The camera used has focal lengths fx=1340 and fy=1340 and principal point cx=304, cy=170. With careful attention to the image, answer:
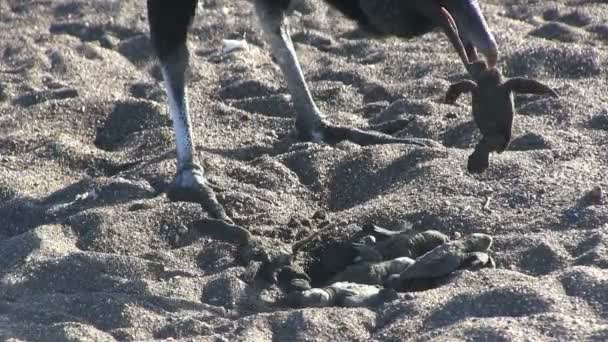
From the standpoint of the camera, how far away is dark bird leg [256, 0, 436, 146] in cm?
564

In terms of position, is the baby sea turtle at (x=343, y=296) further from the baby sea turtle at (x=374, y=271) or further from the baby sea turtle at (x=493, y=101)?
the baby sea turtle at (x=493, y=101)

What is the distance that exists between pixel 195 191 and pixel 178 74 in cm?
69

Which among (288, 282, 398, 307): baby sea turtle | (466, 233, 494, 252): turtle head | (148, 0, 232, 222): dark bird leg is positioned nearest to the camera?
(288, 282, 398, 307): baby sea turtle

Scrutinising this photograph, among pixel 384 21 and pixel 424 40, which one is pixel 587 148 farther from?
pixel 424 40

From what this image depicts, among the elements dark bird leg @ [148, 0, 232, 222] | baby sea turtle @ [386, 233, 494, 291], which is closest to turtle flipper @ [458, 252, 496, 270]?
baby sea turtle @ [386, 233, 494, 291]

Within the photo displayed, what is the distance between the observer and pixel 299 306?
401 centimetres

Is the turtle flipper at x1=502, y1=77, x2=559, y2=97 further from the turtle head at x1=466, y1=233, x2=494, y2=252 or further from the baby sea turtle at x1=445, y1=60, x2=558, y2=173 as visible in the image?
the turtle head at x1=466, y1=233, x2=494, y2=252

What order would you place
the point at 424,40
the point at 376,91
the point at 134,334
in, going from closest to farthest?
the point at 134,334 → the point at 376,91 → the point at 424,40

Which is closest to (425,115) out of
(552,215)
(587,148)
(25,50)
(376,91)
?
(376,91)

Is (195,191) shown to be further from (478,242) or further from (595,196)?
(595,196)

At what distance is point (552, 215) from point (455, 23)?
74 centimetres

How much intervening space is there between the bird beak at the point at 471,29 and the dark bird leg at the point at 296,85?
1464 mm

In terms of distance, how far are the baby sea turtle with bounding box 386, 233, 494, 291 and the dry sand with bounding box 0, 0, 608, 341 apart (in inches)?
3.0

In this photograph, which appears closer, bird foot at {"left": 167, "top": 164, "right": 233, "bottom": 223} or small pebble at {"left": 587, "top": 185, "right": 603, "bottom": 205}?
small pebble at {"left": 587, "top": 185, "right": 603, "bottom": 205}
